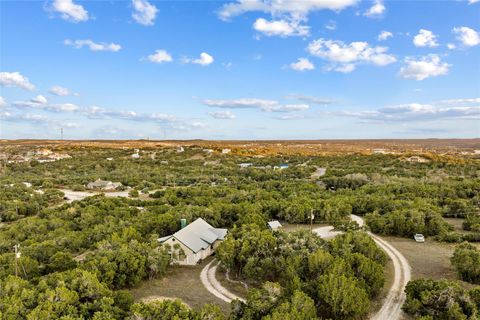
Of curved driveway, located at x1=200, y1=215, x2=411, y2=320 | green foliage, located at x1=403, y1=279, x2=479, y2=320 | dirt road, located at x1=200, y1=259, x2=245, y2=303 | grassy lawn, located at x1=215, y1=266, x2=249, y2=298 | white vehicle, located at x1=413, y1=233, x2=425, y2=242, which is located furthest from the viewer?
white vehicle, located at x1=413, y1=233, x2=425, y2=242

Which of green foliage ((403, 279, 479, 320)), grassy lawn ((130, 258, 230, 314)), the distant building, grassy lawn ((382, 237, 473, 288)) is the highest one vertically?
the distant building

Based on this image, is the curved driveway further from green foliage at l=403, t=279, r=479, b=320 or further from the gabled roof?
the gabled roof

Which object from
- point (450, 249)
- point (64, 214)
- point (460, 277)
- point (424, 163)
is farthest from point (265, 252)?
point (424, 163)

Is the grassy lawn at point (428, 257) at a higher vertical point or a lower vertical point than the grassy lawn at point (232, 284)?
higher

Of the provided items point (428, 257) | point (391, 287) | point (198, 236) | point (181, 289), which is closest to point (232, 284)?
point (181, 289)

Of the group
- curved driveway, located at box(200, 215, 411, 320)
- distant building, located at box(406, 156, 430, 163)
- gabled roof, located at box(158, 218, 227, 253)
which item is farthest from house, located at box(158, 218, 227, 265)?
distant building, located at box(406, 156, 430, 163)

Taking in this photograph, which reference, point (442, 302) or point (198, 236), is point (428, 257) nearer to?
A: point (442, 302)

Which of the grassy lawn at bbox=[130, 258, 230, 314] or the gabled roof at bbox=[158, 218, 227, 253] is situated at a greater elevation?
the gabled roof at bbox=[158, 218, 227, 253]

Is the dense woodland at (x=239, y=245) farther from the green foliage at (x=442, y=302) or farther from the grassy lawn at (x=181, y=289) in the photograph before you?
the grassy lawn at (x=181, y=289)

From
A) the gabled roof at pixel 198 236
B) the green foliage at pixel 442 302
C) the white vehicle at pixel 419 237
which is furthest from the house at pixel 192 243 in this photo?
the white vehicle at pixel 419 237
